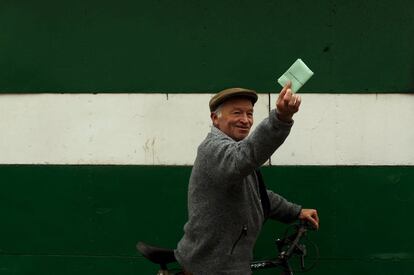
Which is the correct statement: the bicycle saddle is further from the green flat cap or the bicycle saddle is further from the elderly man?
the green flat cap

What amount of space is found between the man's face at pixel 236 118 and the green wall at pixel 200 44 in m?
0.97

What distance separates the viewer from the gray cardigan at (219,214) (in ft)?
8.04

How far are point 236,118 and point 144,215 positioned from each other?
1326 millimetres

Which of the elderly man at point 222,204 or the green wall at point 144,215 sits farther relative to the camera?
the green wall at point 144,215

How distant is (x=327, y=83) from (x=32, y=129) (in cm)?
193

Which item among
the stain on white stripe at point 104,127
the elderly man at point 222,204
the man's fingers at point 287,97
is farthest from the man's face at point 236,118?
the stain on white stripe at point 104,127

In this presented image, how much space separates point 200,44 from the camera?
357 centimetres

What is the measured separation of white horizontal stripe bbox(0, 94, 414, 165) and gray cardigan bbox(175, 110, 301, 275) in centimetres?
94

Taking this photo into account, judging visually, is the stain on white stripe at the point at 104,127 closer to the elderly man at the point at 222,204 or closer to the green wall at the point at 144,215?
the green wall at the point at 144,215

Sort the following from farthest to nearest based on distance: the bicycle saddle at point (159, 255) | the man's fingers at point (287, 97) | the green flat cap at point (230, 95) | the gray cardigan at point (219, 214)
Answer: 1. the bicycle saddle at point (159, 255)
2. the green flat cap at point (230, 95)
3. the gray cardigan at point (219, 214)
4. the man's fingers at point (287, 97)

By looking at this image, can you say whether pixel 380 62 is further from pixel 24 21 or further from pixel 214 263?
pixel 24 21

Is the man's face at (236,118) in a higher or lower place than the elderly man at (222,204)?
higher

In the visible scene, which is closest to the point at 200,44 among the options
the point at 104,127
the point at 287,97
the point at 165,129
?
the point at 165,129

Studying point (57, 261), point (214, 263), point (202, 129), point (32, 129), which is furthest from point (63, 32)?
point (214, 263)
